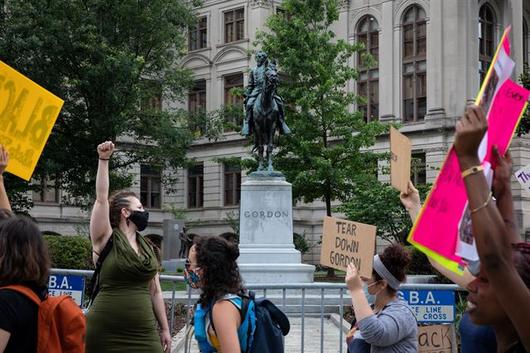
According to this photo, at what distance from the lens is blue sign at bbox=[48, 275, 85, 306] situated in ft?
30.8

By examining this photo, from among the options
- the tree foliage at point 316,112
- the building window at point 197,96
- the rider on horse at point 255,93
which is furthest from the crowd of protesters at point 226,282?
the building window at point 197,96

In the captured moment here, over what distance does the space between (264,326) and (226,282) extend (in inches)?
13.1

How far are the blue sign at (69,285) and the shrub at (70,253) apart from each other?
8894 millimetres

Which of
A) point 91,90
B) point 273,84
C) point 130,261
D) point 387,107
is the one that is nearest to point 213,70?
point 387,107

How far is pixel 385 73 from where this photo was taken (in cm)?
4728

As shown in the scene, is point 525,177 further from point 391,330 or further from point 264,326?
point 264,326

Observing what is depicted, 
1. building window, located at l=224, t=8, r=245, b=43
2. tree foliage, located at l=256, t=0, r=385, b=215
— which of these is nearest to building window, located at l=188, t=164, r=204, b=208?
building window, located at l=224, t=8, r=245, b=43

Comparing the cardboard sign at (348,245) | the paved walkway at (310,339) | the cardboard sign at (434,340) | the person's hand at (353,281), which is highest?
the cardboard sign at (348,245)

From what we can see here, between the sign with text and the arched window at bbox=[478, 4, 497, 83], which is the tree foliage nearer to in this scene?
the arched window at bbox=[478, 4, 497, 83]

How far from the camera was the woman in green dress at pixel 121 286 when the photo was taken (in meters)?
6.46

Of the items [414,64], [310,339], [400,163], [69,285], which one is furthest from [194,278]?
[414,64]

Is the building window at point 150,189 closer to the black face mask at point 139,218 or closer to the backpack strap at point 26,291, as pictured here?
the black face mask at point 139,218

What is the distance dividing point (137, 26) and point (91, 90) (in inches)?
109

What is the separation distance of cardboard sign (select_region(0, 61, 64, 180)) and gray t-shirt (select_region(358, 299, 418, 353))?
2820 mm
